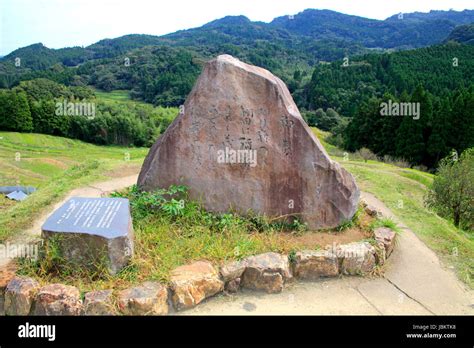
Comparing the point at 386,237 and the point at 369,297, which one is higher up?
the point at 386,237

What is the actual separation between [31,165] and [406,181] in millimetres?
34638

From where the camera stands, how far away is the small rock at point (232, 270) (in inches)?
259

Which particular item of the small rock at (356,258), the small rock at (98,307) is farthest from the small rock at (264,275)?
the small rock at (98,307)

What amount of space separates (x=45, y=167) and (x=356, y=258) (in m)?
38.4

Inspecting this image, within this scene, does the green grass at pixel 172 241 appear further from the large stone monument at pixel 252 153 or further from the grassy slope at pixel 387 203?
the grassy slope at pixel 387 203

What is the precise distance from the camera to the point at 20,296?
19.1ft

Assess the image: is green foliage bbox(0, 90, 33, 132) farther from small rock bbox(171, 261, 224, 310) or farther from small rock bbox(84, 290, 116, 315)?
small rock bbox(84, 290, 116, 315)

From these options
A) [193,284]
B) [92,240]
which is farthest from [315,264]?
[92,240]

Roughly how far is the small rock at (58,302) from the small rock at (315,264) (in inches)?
141

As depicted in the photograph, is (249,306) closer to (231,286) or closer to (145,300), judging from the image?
(231,286)

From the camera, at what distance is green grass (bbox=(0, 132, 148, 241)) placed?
9828 mm

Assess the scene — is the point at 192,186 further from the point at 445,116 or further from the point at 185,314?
the point at 445,116

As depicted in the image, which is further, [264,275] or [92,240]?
[264,275]

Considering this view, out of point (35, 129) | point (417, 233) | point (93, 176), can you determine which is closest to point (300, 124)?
point (417, 233)
